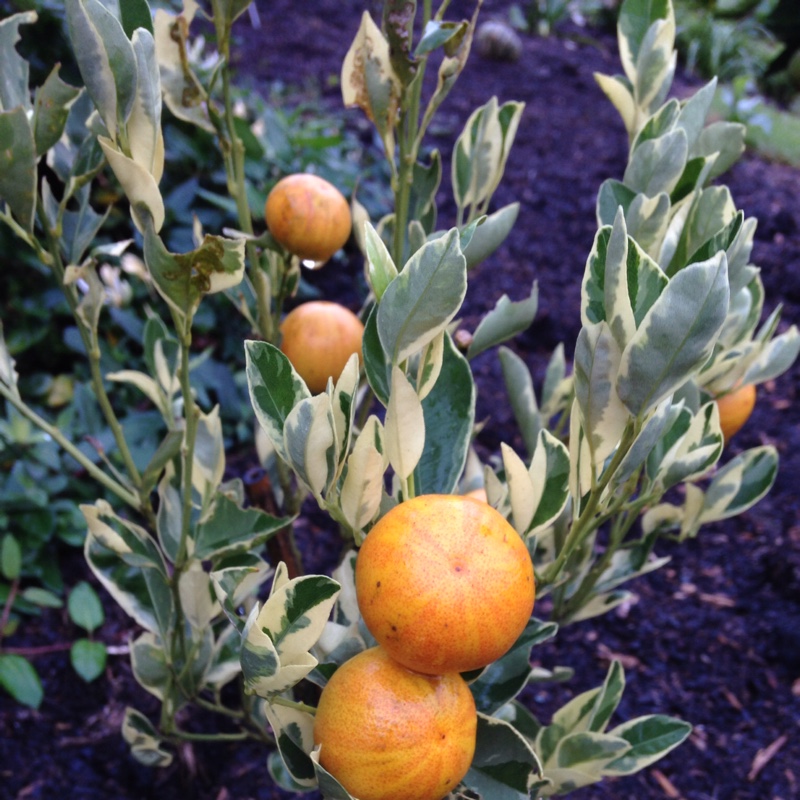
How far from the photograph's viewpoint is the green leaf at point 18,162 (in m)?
0.58

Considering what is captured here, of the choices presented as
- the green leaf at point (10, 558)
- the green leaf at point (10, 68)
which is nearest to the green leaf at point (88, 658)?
the green leaf at point (10, 558)

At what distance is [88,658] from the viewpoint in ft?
4.18

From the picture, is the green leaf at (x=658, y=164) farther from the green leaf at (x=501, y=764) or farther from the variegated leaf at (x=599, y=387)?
the green leaf at (x=501, y=764)

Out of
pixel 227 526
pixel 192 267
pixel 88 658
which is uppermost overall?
pixel 192 267

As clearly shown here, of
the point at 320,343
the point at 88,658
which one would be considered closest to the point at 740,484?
the point at 320,343

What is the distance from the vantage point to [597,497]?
51cm

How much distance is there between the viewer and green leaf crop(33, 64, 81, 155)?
2.10ft

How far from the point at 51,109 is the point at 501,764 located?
642 millimetres

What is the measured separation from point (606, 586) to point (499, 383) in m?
1.15

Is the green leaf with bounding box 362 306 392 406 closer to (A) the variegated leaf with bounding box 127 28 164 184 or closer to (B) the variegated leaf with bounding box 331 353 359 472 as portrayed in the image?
(B) the variegated leaf with bounding box 331 353 359 472

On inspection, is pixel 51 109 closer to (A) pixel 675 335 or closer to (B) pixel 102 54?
(B) pixel 102 54

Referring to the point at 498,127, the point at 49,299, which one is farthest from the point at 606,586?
the point at 49,299

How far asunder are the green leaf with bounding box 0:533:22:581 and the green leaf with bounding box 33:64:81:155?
2.95 feet

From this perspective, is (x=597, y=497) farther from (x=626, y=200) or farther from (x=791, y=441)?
(x=791, y=441)
